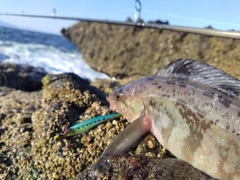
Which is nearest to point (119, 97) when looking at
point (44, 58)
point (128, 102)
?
point (128, 102)

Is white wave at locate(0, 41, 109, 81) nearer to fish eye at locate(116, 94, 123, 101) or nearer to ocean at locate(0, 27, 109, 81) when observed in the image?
ocean at locate(0, 27, 109, 81)

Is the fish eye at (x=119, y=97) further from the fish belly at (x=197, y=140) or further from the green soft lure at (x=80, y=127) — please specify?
the fish belly at (x=197, y=140)

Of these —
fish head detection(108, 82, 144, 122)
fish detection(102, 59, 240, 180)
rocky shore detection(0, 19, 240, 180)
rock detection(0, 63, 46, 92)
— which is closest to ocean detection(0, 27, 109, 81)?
rock detection(0, 63, 46, 92)

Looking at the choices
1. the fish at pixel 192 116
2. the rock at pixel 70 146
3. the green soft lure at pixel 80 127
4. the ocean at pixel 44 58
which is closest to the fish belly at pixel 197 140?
the fish at pixel 192 116

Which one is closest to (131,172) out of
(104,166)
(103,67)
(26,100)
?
(104,166)

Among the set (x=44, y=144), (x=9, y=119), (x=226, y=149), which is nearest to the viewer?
(x=226, y=149)

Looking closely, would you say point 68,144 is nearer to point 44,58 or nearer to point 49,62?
point 49,62

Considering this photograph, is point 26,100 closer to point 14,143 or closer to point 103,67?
point 14,143
